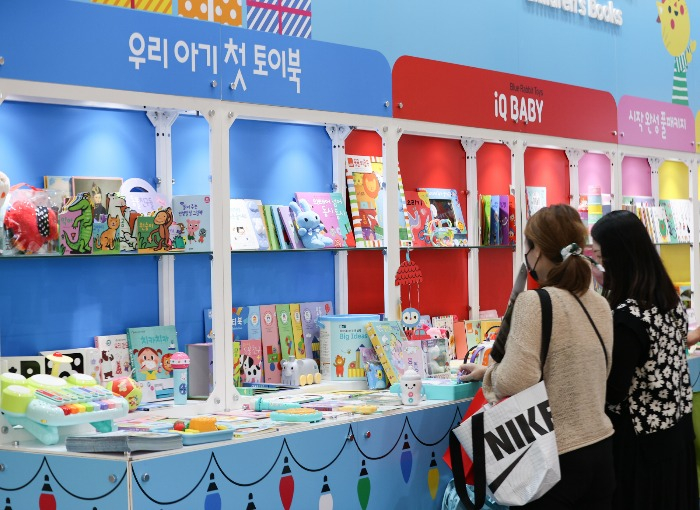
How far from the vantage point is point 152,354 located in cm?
414

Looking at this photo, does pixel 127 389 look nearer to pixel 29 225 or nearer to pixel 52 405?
pixel 52 405

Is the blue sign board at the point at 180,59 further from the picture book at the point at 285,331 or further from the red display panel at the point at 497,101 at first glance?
the picture book at the point at 285,331

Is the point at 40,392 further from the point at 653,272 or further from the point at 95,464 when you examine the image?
the point at 653,272

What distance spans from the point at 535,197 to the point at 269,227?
2129 mm

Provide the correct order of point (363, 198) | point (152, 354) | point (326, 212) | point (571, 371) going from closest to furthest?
point (571, 371)
point (152, 354)
point (326, 212)
point (363, 198)

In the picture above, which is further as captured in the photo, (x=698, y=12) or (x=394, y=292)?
(x=698, y=12)

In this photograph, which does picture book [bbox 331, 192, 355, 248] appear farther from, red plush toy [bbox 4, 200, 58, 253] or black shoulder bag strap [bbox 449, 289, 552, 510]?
red plush toy [bbox 4, 200, 58, 253]

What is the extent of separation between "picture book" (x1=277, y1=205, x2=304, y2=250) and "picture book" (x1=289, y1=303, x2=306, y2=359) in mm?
314

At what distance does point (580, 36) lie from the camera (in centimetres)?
616

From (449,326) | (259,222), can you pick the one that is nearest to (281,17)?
(259,222)

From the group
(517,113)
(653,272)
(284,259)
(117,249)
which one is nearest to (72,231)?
(117,249)

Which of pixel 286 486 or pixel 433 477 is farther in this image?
pixel 433 477

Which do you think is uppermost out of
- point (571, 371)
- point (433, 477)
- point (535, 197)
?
point (535, 197)

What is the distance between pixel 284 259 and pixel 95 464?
5.87 ft
